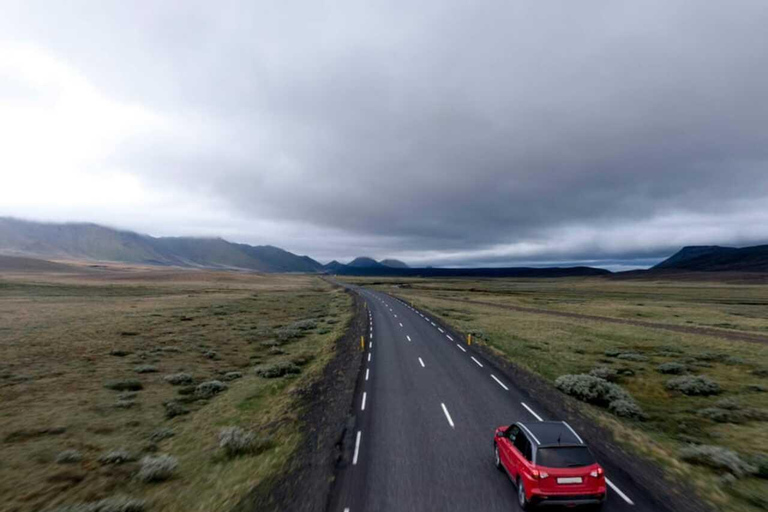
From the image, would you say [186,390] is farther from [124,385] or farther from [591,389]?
[591,389]

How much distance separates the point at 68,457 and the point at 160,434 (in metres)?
2.53

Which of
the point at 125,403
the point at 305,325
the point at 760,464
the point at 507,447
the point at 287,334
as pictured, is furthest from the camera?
the point at 305,325

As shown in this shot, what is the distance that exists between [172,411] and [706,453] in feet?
65.0

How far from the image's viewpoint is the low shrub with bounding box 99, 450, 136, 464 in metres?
10.7

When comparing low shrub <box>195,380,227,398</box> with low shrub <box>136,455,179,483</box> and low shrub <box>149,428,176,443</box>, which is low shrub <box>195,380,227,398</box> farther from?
low shrub <box>136,455,179,483</box>

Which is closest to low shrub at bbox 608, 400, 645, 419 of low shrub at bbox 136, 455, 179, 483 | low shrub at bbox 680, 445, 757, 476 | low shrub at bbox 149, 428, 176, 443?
low shrub at bbox 680, 445, 757, 476

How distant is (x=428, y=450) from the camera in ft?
36.7

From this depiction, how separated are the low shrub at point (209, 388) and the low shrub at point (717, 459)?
63.2 ft

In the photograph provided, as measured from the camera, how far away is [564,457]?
27.5 ft

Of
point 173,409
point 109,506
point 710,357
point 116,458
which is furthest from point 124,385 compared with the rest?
point 710,357

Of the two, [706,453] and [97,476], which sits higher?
[706,453]

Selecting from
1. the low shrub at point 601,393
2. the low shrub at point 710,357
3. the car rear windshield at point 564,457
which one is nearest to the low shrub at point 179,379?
the car rear windshield at point 564,457

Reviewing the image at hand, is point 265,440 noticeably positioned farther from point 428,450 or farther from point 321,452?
point 428,450

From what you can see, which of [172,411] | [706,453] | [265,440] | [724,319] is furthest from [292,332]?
[724,319]
